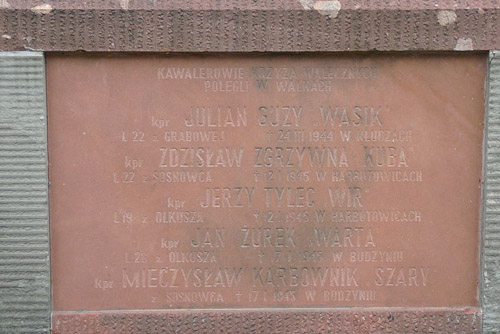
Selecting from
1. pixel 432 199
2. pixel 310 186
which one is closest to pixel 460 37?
pixel 432 199

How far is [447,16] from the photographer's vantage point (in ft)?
9.41

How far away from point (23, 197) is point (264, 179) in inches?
53.5

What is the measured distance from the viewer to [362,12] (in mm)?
2865

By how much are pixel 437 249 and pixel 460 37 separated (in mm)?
1207

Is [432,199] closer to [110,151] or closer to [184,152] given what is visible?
[184,152]

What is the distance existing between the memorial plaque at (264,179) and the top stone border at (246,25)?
3.9 inches

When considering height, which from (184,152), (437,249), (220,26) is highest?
(220,26)

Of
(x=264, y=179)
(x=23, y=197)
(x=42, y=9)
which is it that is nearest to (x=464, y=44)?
(x=264, y=179)

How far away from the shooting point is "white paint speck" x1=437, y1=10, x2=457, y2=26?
2.87 metres

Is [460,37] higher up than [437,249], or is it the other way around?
[460,37]

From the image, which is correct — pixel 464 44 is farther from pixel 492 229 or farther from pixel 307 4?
pixel 492 229

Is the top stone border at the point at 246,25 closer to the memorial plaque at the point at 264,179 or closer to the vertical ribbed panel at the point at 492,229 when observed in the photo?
the memorial plaque at the point at 264,179

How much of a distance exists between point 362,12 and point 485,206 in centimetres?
130

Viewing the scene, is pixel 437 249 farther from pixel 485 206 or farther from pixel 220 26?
pixel 220 26
